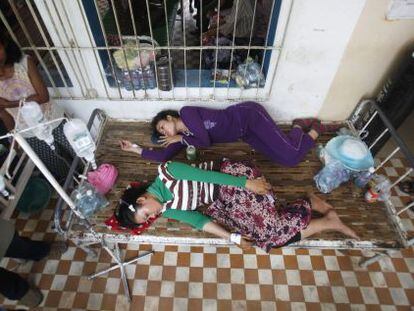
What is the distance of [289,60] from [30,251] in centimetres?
244


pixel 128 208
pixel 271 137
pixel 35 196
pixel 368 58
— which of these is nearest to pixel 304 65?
pixel 368 58

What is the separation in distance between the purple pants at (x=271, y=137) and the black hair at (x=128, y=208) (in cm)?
102

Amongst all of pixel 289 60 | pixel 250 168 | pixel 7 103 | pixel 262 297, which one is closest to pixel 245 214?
pixel 250 168

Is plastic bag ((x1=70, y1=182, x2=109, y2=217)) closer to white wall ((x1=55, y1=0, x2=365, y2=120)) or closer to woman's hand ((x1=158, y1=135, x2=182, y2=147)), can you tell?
woman's hand ((x1=158, y1=135, x2=182, y2=147))

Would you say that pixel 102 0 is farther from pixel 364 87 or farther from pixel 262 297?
pixel 262 297

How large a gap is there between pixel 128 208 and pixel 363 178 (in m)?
1.72

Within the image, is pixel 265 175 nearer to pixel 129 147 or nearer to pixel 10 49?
pixel 129 147

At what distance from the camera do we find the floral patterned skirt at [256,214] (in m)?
1.99

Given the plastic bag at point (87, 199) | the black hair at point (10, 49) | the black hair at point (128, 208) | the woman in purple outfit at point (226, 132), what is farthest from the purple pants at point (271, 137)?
the black hair at point (10, 49)

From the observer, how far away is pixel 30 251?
2225 mm

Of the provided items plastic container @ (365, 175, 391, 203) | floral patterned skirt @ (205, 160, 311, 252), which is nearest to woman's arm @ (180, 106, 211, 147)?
floral patterned skirt @ (205, 160, 311, 252)

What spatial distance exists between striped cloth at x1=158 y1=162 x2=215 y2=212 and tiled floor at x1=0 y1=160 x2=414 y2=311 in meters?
0.60

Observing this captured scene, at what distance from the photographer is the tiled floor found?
7.23 ft

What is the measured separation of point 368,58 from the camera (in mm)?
2266
